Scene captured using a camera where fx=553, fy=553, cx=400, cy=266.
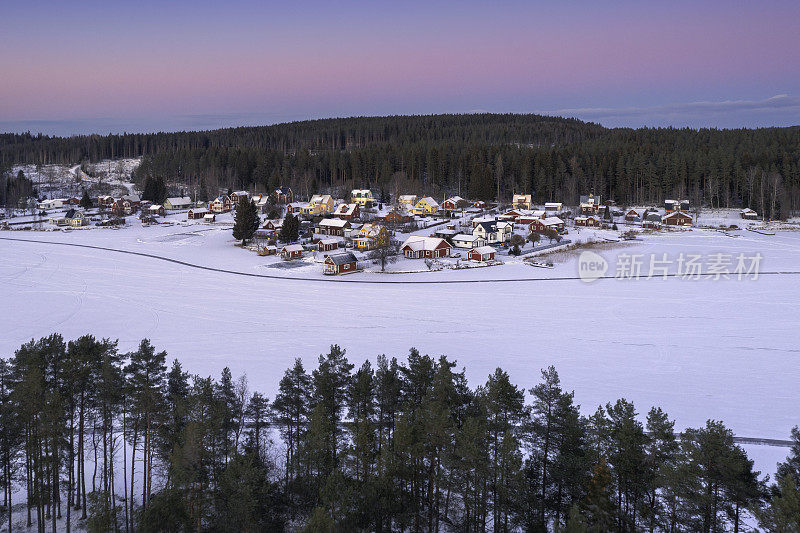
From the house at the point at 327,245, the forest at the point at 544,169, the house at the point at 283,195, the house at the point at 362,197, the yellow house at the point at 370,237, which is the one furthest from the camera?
the house at the point at 283,195

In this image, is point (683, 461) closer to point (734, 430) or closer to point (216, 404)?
point (734, 430)

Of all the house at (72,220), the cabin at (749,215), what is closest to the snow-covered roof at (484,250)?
the cabin at (749,215)

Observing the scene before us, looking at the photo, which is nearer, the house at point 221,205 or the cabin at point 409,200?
the cabin at point 409,200

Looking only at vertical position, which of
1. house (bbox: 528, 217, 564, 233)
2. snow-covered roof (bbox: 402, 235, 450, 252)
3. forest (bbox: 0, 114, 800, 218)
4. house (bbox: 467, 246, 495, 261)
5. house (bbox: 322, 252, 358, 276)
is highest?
forest (bbox: 0, 114, 800, 218)

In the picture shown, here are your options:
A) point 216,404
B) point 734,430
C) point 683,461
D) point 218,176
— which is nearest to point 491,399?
point 683,461

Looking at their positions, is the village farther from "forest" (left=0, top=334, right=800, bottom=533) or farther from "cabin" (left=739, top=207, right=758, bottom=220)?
"forest" (left=0, top=334, right=800, bottom=533)

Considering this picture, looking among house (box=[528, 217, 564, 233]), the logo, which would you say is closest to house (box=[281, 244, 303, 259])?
house (box=[528, 217, 564, 233])

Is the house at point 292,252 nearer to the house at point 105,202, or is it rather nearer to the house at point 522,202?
the house at point 522,202
